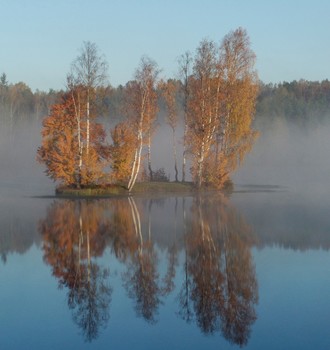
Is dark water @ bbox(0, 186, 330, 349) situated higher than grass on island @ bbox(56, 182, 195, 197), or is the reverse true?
grass on island @ bbox(56, 182, 195, 197)

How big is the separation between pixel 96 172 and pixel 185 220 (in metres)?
14.8

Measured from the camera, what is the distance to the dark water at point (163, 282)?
10.3 m

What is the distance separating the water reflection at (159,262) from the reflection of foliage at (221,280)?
2 cm

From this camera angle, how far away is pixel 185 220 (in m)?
25.8

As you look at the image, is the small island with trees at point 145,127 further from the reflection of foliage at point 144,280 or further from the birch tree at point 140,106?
the reflection of foliage at point 144,280

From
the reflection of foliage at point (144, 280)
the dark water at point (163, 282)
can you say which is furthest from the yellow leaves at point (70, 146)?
the reflection of foliage at point (144, 280)

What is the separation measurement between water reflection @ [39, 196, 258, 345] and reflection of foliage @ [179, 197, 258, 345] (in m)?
0.02

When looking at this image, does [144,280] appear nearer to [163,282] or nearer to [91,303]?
[163,282]

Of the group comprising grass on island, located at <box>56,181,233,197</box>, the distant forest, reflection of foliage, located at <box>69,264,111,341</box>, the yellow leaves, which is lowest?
reflection of foliage, located at <box>69,264,111,341</box>

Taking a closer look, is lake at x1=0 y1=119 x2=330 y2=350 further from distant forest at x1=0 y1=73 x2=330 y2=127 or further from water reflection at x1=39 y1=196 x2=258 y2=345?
distant forest at x1=0 y1=73 x2=330 y2=127

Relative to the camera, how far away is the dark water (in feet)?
33.7

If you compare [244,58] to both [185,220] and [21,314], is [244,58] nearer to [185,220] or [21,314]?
[185,220]

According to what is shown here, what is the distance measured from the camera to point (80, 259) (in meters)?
16.7

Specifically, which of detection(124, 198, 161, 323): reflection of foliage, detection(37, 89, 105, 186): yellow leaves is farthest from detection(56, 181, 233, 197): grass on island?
detection(124, 198, 161, 323): reflection of foliage
